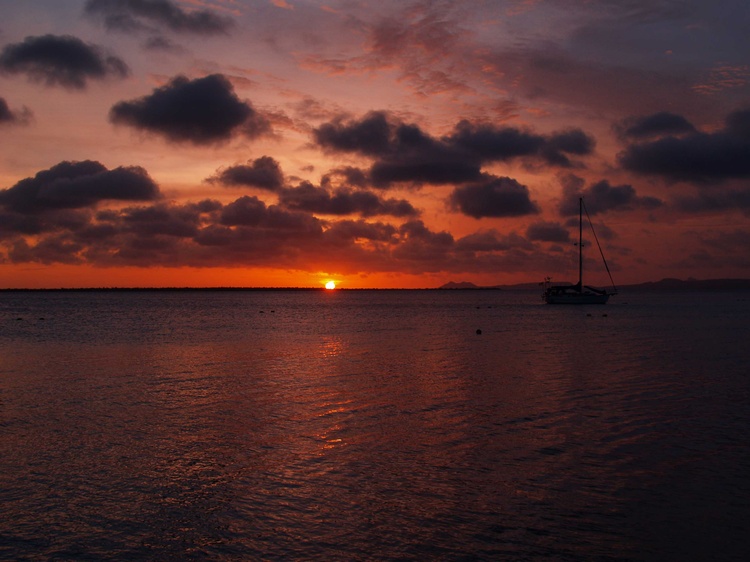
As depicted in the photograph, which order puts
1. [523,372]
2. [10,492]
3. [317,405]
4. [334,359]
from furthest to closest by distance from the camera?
1. [334,359]
2. [523,372]
3. [317,405]
4. [10,492]

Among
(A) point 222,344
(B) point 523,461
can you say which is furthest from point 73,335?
(B) point 523,461

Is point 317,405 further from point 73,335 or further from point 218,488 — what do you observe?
point 73,335

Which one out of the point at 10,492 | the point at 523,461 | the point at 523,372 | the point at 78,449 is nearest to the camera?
the point at 10,492

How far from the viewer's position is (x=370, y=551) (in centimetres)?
1038

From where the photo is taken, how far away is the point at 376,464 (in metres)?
15.4

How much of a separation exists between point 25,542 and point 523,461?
37.7 feet

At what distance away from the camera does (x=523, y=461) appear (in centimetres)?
1549

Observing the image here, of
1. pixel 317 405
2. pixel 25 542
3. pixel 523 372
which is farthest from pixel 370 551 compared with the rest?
pixel 523 372

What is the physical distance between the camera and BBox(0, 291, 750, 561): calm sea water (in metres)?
10.8

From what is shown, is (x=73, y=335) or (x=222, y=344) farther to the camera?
(x=73, y=335)

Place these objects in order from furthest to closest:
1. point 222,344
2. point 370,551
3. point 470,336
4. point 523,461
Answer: point 470,336 < point 222,344 < point 523,461 < point 370,551

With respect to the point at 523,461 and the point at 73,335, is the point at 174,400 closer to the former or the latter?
the point at 523,461

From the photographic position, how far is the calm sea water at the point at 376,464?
35.5ft

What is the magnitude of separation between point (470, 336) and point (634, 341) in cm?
1540
